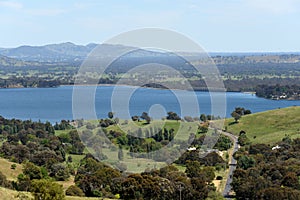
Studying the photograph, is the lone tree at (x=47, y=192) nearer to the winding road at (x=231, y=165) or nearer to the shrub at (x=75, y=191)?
the shrub at (x=75, y=191)

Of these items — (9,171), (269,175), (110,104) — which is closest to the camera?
(9,171)

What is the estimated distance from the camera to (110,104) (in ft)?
269

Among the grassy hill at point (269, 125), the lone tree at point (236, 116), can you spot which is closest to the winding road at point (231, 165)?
the grassy hill at point (269, 125)

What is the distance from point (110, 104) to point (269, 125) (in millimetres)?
36848

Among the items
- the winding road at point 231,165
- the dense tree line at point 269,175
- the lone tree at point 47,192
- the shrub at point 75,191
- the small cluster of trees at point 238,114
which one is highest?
the lone tree at point 47,192

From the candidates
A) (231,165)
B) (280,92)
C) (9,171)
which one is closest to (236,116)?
(231,165)

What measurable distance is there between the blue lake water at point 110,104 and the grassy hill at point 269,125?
19.2ft

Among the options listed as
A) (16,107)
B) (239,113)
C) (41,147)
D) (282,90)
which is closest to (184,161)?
(41,147)

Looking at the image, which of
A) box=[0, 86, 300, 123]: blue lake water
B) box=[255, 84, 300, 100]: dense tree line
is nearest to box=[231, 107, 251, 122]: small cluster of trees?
box=[0, 86, 300, 123]: blue lake water

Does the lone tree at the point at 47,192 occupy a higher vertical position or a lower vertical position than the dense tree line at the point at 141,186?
higher

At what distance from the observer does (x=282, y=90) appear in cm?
10238

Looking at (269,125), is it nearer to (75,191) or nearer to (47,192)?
(75,191)

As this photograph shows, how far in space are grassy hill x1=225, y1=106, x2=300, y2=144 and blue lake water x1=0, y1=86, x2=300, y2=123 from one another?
5848 mm

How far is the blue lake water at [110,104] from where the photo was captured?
7000cm
